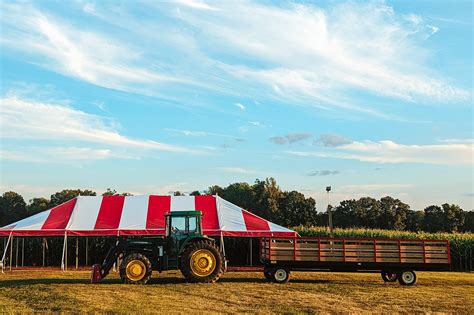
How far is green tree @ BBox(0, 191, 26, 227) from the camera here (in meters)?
49.6

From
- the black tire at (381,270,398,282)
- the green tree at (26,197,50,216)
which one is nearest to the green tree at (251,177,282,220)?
the green tree at (26,197,50,216)

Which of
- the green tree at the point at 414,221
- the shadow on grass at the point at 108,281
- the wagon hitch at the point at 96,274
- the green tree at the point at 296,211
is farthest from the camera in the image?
the green tree at the point at 414,221

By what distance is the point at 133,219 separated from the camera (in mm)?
18734

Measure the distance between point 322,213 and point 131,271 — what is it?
121ft

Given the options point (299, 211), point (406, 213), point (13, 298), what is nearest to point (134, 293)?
point (13, 298)

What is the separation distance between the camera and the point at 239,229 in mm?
18297

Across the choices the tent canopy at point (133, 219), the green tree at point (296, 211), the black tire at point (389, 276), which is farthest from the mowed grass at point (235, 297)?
the green tree at point (296, 211)

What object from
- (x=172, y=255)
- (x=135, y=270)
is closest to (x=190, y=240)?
(x=172, y=255)

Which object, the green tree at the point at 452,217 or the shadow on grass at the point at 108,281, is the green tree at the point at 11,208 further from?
the green tree at the point at 452,217

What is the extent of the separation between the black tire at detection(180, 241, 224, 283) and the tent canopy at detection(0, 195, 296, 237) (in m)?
4.94

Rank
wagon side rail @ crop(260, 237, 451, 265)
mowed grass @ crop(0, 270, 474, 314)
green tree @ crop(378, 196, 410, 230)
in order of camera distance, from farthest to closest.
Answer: green tree @ crop(378, 196, 410, 230), wagon side rail @ crop(260, 237, 451, 265), mowed grass @ crop(0, 270, 474, 314)

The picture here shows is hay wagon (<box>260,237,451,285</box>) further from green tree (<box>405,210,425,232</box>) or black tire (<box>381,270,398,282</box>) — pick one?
green tree (<box>405,210,425,232</box>)

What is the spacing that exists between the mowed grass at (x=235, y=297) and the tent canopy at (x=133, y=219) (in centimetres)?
412

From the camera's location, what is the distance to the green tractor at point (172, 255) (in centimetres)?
1270
